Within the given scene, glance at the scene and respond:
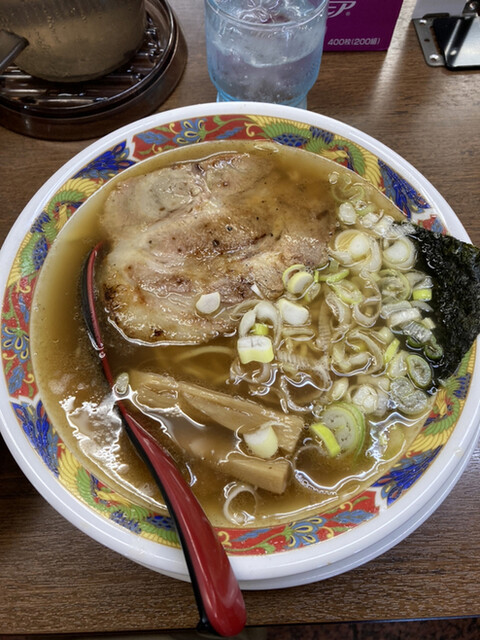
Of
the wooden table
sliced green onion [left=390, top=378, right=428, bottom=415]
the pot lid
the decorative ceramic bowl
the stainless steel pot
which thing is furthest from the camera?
the pot lid

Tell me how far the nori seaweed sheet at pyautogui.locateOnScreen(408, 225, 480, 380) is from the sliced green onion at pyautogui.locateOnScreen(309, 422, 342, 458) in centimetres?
32

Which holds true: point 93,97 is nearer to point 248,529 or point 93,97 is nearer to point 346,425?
point 346,425

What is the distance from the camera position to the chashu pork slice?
1436mm

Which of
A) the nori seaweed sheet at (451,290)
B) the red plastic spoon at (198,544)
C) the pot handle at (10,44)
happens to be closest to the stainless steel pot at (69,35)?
the pot handle at (10,44)

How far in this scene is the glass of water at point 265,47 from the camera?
60.2 inches

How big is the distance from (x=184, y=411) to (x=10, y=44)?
1.27 m

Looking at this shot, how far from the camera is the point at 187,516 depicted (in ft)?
3.46

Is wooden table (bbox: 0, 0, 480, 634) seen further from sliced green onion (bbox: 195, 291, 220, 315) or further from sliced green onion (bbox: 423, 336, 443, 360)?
sliced green onion (bbox: 195, 291, 220, 315)

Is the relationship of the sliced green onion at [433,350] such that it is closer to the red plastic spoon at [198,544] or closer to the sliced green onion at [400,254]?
the sliced green onion at [400,254]

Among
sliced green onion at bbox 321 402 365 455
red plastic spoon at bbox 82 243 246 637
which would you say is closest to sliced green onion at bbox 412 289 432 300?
sliced green onion at bbox 321 402 365 455

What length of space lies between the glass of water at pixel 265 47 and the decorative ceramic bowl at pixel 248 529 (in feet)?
0.62

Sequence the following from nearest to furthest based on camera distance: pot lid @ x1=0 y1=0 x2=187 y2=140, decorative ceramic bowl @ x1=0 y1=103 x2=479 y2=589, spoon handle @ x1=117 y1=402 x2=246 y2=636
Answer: spoon handle @ x1=117 y1=402 x2=246 y2=636, decorative ceramic bowl @ x1=0 y1=103 x2=479 y2=589, pot lid @ x1=0 y1=0 x2=187 y2=140

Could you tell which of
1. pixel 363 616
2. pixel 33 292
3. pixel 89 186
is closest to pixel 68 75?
pixel 89 186

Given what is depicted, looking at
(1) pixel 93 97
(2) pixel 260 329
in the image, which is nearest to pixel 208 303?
(2) pixel 260 329
